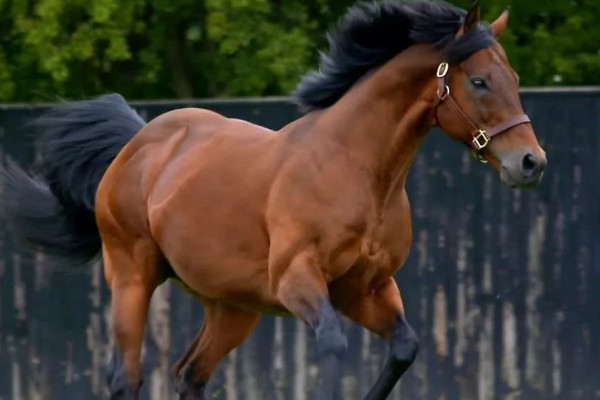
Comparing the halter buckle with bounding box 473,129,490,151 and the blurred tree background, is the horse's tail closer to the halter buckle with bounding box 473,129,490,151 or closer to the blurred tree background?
the halter buckle with bounding box 473,129,490,151

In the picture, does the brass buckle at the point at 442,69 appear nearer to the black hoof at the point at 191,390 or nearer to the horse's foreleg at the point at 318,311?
the horse's foreleg at the point at 318,311

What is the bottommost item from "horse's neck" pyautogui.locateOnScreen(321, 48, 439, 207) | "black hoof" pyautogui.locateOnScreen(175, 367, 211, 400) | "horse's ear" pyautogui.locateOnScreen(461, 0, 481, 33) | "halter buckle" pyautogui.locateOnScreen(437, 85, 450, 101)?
"black hoof" pyautogui.locateOnScreen(175, 367, 211, 400)

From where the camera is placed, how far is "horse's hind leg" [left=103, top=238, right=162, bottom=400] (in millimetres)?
7047

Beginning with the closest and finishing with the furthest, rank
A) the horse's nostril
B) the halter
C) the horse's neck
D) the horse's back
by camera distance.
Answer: the horse's nostril, the halter, the horse's neck, the horse's back

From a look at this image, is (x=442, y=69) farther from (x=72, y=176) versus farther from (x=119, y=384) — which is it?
(x=72, y=176)

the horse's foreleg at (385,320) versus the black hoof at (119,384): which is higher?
the horse's foreleg at (385,320)

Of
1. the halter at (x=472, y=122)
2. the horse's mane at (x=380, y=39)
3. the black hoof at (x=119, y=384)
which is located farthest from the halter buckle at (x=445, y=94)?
the black hoof at (x=119, y=384)

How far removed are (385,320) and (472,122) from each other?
98cm

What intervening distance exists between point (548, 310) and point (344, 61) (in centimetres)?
241

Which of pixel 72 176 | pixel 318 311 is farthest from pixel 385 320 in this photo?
pixel 72 176

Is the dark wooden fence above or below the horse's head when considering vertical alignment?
below

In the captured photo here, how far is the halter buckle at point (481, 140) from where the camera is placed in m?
5.85

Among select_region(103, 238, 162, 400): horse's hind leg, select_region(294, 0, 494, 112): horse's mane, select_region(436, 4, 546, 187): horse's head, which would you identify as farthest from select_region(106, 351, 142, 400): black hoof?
select_region(436, 4, 546, 187): horse's head

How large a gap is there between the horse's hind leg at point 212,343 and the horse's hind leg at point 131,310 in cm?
25
